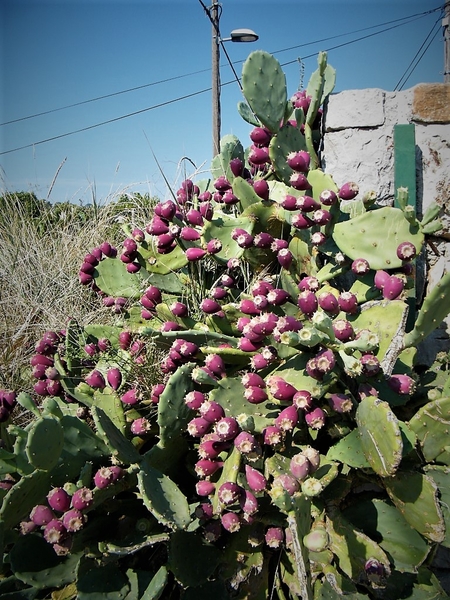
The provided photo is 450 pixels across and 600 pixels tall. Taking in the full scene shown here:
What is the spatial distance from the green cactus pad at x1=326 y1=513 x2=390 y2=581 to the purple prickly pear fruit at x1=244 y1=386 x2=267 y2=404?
1.30 ft

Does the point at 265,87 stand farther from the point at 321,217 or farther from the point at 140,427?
the point at 140,427

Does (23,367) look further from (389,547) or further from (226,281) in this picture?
(389,547)

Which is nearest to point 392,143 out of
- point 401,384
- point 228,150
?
point 228,150

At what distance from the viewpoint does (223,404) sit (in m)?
1.47

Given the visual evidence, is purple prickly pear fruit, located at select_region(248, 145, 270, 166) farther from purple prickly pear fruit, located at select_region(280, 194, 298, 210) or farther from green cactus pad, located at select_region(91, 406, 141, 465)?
green cactus pad, located at select_region(91, 406, 141, 465)

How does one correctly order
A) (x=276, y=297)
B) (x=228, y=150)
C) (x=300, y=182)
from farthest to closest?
(x=228, y=150) → (x=300, y=182) → (x=276, y=297)

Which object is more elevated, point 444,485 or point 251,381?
point 251,381

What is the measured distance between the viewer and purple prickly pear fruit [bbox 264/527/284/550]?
1382mm

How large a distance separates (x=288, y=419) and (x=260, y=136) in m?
1.09

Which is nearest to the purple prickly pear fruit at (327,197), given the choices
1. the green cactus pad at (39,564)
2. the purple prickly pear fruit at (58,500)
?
the purple prickly pear fruit at (58,500)

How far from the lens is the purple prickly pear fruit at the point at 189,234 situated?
6.20ft

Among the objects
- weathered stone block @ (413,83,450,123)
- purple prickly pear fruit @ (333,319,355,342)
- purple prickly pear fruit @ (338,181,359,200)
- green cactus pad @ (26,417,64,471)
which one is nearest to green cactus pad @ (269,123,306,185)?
purple prickly pear fruit @ (338,181,359,200)

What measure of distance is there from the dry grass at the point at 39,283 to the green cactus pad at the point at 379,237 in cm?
144

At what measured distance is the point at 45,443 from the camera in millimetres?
1296
